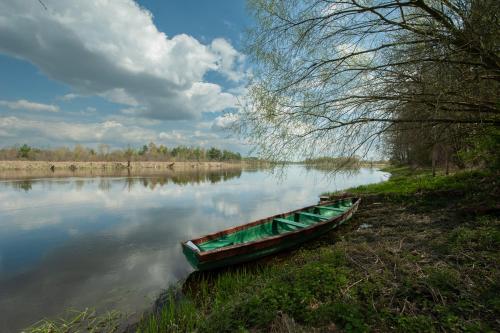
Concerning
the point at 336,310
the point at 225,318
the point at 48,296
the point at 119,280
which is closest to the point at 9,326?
the point at 48,296

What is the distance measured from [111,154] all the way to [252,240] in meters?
90.8

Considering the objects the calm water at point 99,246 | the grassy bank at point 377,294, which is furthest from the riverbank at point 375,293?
the calm water at point 99,246

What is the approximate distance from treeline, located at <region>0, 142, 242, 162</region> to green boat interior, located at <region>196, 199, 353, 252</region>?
4271 cm

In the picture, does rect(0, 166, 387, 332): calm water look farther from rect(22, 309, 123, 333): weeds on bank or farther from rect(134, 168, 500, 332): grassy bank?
rect(134, 168, 500, 332): grassy bank

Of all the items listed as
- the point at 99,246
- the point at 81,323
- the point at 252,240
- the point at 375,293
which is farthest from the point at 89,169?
the point at 375,293

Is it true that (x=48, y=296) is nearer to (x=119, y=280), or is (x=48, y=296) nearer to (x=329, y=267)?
(x=119, y=280)

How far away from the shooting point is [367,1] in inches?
194

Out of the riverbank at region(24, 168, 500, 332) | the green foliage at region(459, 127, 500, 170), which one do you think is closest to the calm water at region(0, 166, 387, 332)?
the riverbank at region(24, 168, 500, 332)

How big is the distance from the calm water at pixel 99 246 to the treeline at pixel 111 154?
3874 cm

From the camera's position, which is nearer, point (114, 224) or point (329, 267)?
point (329, 267)

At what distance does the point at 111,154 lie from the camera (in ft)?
277

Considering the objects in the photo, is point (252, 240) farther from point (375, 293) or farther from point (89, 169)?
point (89, 169)

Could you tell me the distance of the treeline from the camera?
233ft

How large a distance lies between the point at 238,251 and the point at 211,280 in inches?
34.2
